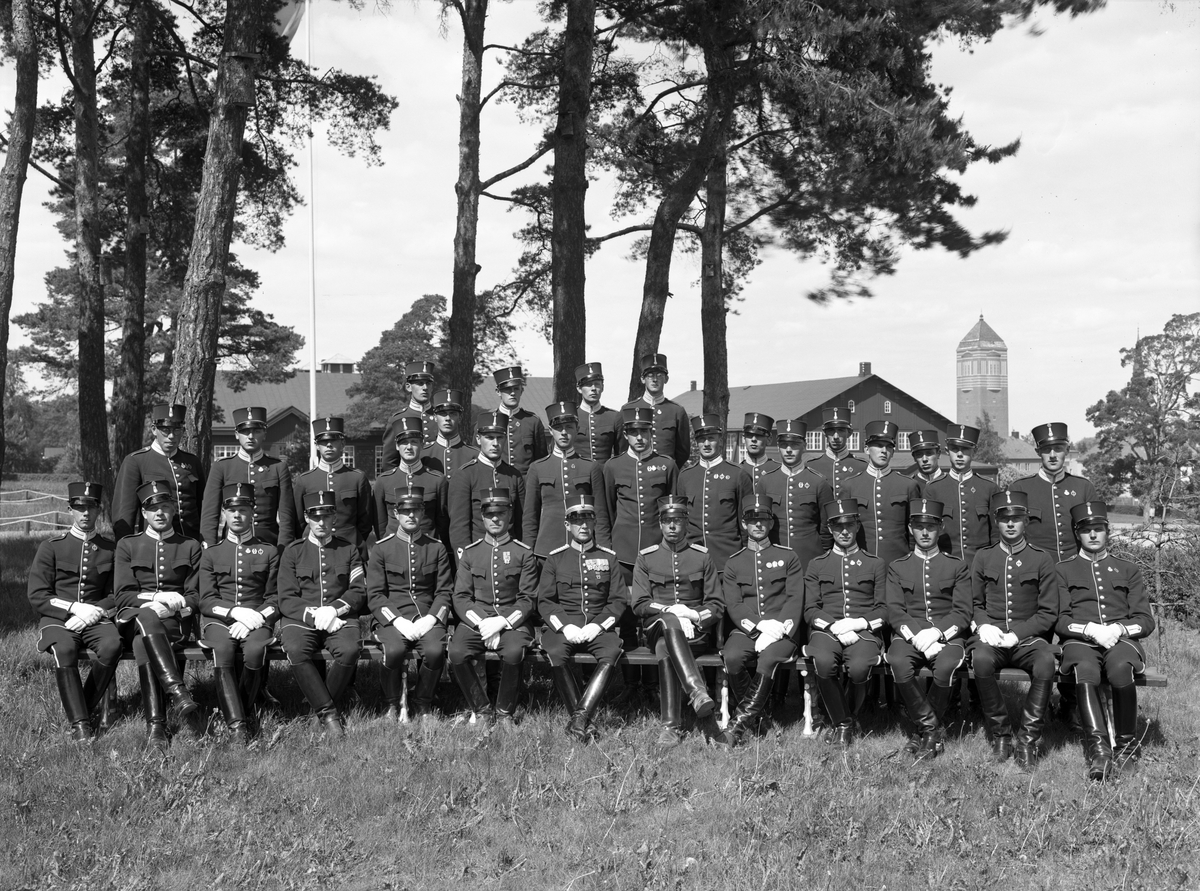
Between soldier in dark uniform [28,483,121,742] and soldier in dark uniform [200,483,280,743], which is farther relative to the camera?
soldier in dark uniform [200,483,280,743]

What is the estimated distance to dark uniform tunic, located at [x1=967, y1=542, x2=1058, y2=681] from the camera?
700 centimetres

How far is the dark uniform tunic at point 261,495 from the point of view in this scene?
8039mm

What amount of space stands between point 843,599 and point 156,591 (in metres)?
4.74

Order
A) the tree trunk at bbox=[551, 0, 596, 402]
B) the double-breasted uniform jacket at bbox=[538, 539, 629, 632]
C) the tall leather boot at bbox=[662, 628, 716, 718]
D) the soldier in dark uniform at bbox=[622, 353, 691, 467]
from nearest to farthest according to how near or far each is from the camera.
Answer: the tall leather boot at bbox=[662, 628, 716, 718]
the double-breasted uniform jacket at bbox=[538, 539, 629, 632]
the soldier in dark uniform at bbox=[622, 353, 691, 467]
the tree trunk at bbox=[551, 0, 596, 402]

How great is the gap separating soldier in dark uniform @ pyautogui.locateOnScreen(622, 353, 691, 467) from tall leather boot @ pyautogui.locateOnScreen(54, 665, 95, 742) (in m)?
4.41

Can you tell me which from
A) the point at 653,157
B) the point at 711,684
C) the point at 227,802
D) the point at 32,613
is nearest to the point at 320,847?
the point at 227,802

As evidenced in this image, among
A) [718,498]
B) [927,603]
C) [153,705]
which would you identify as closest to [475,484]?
[718,498]

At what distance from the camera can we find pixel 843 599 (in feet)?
24.2

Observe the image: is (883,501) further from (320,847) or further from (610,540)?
(320,847)

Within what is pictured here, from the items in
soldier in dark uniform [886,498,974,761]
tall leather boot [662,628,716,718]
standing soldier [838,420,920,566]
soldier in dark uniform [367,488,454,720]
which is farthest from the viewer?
standing soldier [838,420,920,566]

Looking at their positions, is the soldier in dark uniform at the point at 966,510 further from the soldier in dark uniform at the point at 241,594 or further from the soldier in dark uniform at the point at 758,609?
the soldier in dark uniform at the point at 241,594

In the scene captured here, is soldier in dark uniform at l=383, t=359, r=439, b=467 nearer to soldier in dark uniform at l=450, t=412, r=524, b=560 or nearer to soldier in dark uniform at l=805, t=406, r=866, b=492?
soldier in dark uniform at l=450, t=412, r=524, b=560

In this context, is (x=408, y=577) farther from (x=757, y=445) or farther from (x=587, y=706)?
(x=757, y=445)

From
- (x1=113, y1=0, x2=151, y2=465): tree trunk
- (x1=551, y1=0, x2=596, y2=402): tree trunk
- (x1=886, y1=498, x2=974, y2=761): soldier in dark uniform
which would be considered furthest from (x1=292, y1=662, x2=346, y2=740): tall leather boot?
(x1=113, y1=0, x2=151, y2=465): tree trunk
